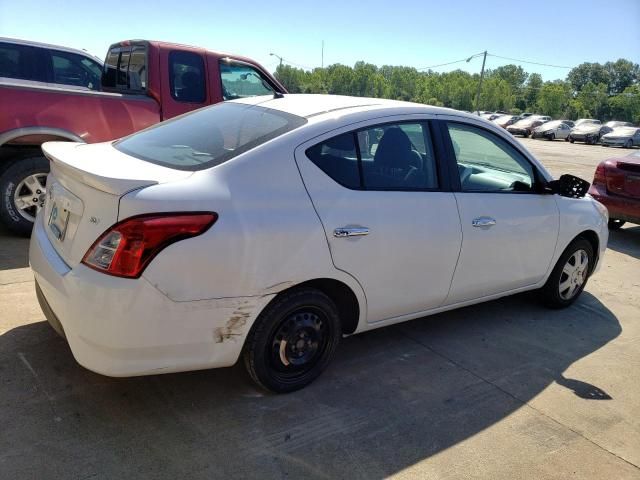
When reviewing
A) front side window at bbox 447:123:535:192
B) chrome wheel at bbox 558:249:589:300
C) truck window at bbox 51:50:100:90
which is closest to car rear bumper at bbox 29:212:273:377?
front side window at bbox 447:123:535:192

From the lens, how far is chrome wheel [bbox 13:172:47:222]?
524 centimetres

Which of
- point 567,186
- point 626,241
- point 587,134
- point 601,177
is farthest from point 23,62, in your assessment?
point 587,134

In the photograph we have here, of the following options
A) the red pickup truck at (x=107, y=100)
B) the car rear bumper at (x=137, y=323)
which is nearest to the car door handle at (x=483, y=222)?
the car rear bumper at (x=137, y=323)

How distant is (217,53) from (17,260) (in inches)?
126

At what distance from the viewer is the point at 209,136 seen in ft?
10.3

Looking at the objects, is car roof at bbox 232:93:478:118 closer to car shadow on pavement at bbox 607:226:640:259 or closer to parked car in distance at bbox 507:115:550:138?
car shadow on pavement at bbox 607:226:640:259

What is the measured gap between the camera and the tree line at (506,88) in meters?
79.9

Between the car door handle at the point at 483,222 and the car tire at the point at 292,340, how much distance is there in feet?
3.86

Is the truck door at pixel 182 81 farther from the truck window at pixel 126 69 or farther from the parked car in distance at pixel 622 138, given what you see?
the parked car in distance at pixel 622 138

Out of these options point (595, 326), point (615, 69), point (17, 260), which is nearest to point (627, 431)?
point (595, 326)

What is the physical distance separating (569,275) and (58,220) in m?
Result: 4.00

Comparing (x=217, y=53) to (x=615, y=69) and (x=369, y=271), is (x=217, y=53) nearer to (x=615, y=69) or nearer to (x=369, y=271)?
(x=369, y=271)

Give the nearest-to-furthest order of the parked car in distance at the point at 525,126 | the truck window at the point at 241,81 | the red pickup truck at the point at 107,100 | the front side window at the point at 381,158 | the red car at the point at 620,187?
the front side window at the point at 381,158, the red pickup truck at the point at 107,100, the truck window at the point at 241,81, the red car at the point at 620,187, the parked car in distance at the point at 525,126

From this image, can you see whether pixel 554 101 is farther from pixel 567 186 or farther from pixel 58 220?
pixel 58 220
